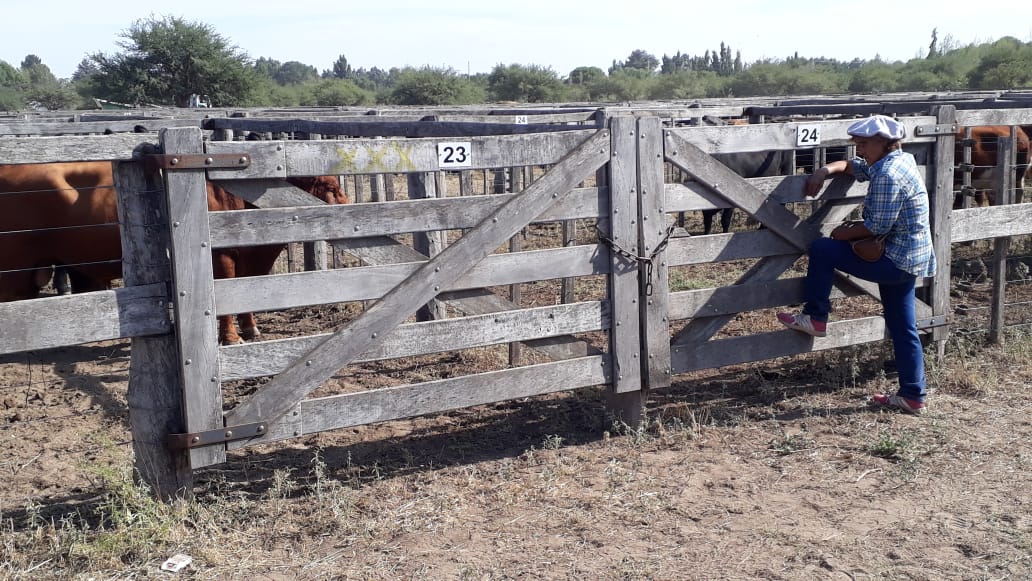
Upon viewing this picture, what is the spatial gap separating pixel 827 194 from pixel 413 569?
375cm

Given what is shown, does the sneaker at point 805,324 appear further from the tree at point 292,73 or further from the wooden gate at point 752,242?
the tree at point 292,73

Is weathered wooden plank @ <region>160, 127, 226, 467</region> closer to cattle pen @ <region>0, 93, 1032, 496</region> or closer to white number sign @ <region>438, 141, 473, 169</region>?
cattle pen @ <region>0, 93, 1032, 496</region>

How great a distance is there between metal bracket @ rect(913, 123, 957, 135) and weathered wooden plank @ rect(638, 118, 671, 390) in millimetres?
2192

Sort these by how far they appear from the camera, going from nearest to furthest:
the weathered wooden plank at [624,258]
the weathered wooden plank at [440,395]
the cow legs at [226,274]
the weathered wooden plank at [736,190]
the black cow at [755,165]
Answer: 1. the weathered wooden plank at [440,395]
2. the weathered wooden plank at [624,258]
3. the weathered wooden plank at [736,190]
4. the cow legs at [226,274]
5. the black cow at [755,165]

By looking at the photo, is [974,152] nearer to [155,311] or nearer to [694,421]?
[694,421]

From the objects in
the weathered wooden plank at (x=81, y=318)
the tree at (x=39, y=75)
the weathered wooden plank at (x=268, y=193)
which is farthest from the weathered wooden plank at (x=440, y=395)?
the tree at (x=39, y=75)

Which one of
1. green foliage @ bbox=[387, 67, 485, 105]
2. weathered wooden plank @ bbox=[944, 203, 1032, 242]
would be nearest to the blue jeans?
weathered wooden plank @ bbox=[944, 203, 1032, 242]

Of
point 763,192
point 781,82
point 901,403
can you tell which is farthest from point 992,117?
point 781,82

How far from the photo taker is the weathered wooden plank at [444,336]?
15.2 feet

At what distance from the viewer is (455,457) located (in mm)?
5504

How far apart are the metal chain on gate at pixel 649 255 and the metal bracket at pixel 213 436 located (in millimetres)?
2180

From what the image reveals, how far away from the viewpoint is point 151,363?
14.7ft

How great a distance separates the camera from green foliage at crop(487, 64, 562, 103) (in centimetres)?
5734

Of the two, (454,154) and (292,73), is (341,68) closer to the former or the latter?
(292,73)
